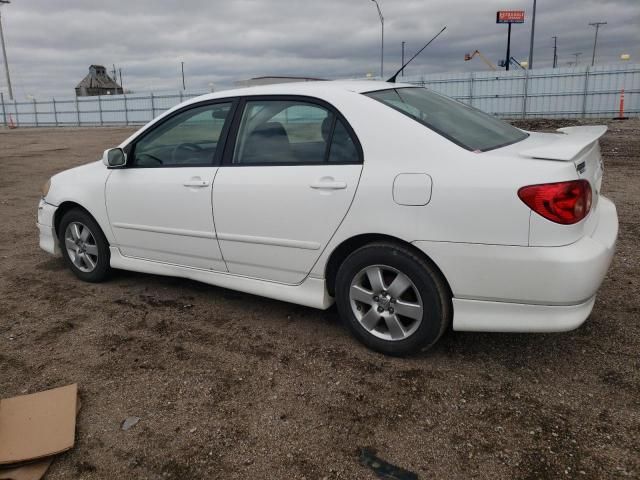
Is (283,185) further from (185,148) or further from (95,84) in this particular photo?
(95,84)

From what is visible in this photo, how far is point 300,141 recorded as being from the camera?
11.2ft

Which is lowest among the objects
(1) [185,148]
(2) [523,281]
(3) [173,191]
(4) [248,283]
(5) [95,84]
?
(4) [248,283]

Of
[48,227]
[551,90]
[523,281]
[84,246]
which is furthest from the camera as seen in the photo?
[551,90]

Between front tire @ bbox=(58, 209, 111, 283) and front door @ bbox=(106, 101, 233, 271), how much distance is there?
0.25 m

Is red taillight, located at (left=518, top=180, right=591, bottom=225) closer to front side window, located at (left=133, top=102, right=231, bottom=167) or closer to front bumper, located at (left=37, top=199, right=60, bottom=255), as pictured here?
front side window, located at (left=133, top=102, right=231, bottom=167)

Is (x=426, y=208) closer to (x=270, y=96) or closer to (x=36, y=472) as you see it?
(x=270, y=96)

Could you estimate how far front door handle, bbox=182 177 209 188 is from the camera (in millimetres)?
3680

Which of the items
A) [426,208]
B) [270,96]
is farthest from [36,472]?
[270,96]

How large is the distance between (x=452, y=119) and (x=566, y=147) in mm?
720

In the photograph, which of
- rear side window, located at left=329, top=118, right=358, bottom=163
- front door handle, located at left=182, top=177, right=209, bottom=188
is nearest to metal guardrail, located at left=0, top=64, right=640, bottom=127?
front door handle, located at left=182, top=177, right=209, bottom=188

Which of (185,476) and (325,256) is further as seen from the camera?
(325,256)

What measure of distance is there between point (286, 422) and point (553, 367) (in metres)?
1.57

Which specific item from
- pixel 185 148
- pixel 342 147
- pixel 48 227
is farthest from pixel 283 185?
pixel 48 227

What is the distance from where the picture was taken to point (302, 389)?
2.92 meters
